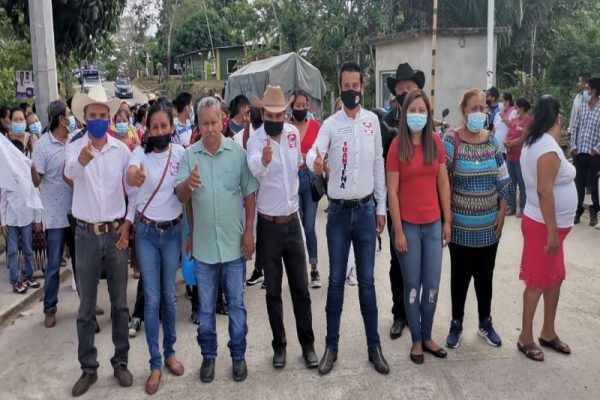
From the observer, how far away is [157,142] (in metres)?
3.98

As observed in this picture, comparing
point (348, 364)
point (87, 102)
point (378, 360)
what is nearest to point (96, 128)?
point (87, 102)

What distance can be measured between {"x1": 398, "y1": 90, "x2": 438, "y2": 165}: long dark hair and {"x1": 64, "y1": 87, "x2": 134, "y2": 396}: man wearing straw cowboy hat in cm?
194

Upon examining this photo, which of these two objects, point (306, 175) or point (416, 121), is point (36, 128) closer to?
point (306, 175)

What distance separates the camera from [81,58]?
9.77 m

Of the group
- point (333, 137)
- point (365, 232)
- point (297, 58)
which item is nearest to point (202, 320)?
point (365, 232)

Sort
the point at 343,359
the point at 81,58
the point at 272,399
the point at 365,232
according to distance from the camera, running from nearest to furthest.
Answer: the point at 272,399 → the point at 365,232 → the point at 343,359 → the point at 81,58

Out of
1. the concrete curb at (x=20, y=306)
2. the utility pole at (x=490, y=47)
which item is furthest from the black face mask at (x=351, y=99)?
the utility pole at (x=490, y=47)

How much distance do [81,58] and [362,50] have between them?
11.5 metres

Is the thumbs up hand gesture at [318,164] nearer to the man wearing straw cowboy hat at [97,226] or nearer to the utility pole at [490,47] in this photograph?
the man wearing straw cowboy hat at [97,226]

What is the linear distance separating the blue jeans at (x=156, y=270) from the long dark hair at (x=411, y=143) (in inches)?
65.7

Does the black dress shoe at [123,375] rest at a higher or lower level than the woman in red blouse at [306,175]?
lower

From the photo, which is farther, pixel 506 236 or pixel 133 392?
pixel 506 236

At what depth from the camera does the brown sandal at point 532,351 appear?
13.8 ft

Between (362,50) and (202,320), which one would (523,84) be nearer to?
(362,50)
